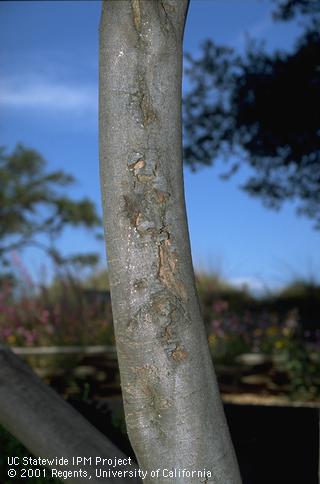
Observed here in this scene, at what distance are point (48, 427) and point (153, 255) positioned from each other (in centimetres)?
86

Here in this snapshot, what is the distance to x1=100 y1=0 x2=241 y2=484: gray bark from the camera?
6.46 feet

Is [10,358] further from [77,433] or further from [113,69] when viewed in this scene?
[113,69]

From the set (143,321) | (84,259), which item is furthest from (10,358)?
(84,259)

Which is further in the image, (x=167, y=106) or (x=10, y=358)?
(x=10, y=358)

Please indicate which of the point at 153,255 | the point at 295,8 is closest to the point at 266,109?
the point at 295,8

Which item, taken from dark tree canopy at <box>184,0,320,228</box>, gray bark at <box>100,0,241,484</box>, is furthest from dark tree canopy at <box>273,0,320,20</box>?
gray bark at <box>100,0,241,484</box>

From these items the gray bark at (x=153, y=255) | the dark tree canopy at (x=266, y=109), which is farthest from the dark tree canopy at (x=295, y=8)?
the gray bark at (x=153, y=255)

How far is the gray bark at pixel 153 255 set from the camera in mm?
1970

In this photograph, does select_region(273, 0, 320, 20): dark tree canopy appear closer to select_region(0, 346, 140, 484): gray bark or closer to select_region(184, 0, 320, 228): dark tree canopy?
select_region(184, 0, 320, 228): dark tree canopy

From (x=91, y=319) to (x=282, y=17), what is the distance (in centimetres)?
456

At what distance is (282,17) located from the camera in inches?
240

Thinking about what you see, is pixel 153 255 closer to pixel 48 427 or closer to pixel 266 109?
pixel 48 427

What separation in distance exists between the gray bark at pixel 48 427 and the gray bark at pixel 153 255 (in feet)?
1.27

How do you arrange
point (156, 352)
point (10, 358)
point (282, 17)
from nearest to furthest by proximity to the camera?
point (156, 352) → point (10, 358) → point (282, 17)
